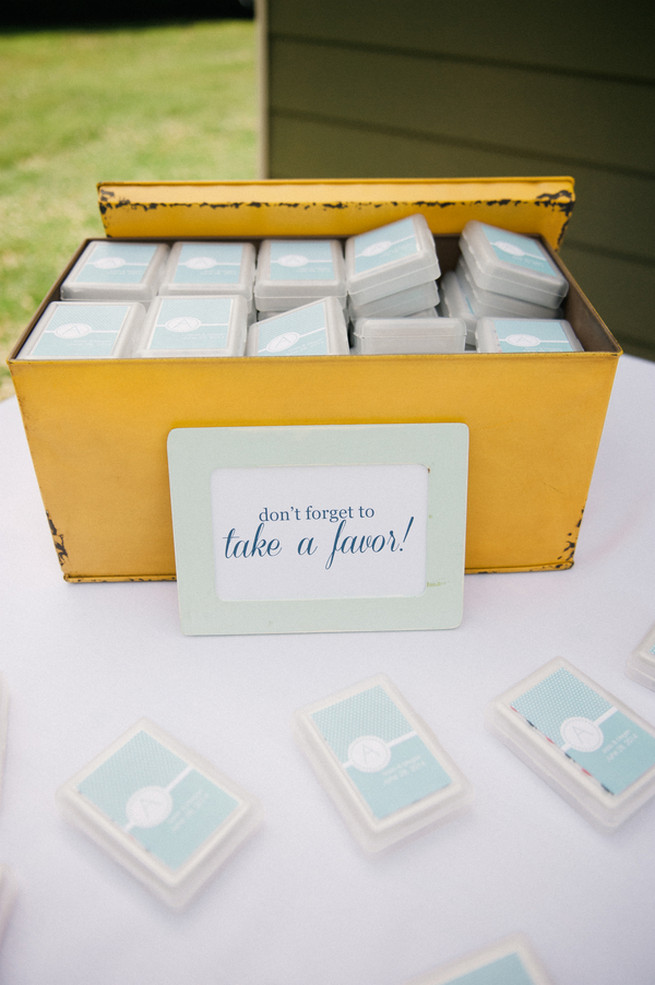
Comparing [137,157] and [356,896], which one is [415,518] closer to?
[356,896]

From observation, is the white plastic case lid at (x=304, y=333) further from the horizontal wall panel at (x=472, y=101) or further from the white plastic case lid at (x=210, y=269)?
the horizontal wall panel at (x=472, y=101)

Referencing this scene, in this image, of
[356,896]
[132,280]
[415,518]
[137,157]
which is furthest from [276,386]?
[137,157]

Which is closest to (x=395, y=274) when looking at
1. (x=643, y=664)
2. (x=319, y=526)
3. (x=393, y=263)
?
(x=393, y=263)

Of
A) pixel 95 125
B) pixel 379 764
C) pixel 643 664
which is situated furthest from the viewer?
pixel 95 125

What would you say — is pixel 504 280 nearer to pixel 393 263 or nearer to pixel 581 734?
pixel 393 263

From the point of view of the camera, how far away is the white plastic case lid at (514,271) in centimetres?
95

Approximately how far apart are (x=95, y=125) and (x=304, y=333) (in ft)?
18.3

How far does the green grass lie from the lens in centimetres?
409

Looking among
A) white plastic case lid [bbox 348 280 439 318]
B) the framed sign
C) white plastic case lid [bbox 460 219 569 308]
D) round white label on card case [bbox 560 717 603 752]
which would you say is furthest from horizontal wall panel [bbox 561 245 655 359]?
round white label on card case [bbox 560 717 603 752]

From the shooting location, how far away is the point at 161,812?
61 cm

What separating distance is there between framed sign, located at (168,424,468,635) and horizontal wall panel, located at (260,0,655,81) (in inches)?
70.0

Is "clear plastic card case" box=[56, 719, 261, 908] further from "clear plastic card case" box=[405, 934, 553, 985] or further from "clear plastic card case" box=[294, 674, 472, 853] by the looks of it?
"clear plastic card case" box=[405, 934, 553, 985]

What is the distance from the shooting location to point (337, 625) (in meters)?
0.81

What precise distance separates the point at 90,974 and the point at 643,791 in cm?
48
